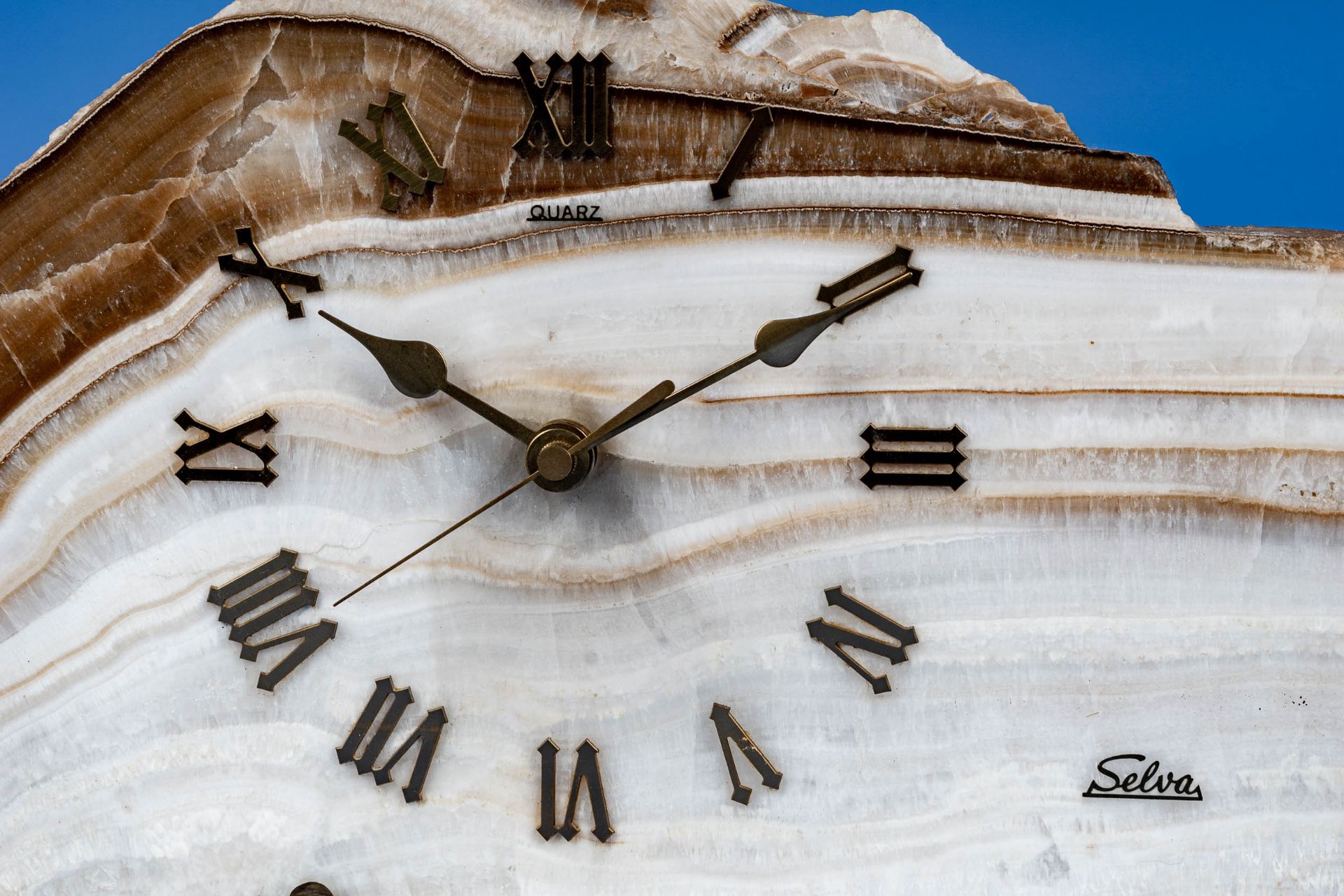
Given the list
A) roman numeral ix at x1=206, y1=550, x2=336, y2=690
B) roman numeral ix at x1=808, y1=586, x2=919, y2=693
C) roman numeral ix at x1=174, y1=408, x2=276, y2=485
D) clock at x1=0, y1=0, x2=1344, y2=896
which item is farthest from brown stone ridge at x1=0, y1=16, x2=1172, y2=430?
roman numeral ix at x1=808, y1=586, x2=919, y2=693

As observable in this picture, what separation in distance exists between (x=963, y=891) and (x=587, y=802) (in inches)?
15.5

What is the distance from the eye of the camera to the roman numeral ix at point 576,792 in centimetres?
98

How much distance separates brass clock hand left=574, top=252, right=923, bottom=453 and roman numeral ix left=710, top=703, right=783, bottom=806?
31 cm

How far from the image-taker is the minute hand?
0.85m

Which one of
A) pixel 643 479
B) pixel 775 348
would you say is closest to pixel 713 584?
pixel 643 479

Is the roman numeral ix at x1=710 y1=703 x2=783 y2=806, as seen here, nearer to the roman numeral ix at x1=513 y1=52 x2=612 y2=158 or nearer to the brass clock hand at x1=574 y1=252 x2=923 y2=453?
the brass clock hand at x1=574 y1=252 x2=923 y2=453

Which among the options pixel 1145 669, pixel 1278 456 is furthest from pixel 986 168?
pixel 1145 669

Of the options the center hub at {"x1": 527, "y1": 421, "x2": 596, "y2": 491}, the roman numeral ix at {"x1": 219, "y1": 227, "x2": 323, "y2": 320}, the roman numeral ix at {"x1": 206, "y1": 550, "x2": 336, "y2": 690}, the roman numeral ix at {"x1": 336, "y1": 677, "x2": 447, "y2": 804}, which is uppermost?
the roman numeral ix at {"x1": 219, "y1": 227, "x2": 323, "y2": 320}

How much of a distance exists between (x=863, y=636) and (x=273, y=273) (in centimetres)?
71

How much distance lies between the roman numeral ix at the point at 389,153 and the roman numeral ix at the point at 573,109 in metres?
0.09

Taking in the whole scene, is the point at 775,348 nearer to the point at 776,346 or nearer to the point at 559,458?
the point at 776,346

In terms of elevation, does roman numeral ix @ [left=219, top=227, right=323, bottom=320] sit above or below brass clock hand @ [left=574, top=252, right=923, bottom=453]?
above

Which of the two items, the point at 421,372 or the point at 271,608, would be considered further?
the point at 271,608

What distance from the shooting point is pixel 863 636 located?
948 millimetres
